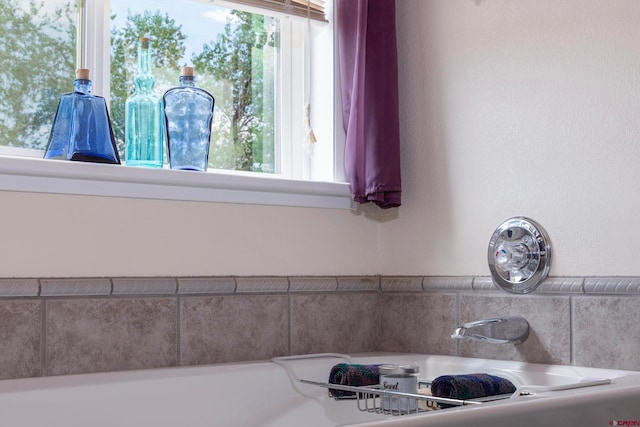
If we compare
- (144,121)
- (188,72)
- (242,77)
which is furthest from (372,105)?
(144,121)

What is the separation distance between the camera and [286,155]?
2.51 metres

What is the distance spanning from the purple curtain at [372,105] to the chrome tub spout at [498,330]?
0.52m

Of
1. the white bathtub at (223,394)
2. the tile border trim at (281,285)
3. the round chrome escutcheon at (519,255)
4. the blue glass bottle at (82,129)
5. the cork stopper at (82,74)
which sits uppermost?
the cork stopper at (82,74)

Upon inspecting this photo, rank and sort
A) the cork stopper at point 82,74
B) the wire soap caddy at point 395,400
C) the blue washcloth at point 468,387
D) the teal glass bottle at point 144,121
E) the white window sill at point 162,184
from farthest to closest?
the teal glass bottle at point 144,121 < the cork stopper at point 82,74 < the white window sill at point 162,184 < the blue washcloth at point 468,387 < the wire soap caddy at point 395,400

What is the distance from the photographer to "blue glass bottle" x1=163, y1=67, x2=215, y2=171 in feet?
7.04

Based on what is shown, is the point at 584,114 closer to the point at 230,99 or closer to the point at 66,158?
the point at 230,99

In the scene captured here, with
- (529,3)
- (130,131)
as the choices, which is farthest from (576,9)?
→ (130,131)

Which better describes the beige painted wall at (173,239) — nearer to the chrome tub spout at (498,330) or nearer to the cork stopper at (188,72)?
the cork stopper at (188,72)

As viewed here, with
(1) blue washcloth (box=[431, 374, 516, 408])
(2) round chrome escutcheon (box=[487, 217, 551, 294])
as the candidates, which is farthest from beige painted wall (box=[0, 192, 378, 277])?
(1) blue washcloth (box=[431, 374, 516, 408])

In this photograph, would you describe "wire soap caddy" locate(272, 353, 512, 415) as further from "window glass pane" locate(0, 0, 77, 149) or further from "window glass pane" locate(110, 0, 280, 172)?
"window glass pane" locate(0, 0, 77, 149)

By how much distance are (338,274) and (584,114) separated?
841 mm

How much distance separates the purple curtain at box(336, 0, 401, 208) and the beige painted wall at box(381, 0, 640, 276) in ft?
0.28

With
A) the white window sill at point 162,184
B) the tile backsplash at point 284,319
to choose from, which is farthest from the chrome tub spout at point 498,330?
the white window sill at point 162,184

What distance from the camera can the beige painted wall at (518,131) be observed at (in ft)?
6.20
